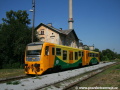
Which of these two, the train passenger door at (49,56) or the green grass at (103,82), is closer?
the green grass at (103,82)

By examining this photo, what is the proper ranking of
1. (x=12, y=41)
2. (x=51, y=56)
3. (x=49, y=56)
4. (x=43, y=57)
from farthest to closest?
1. (x=12, y=41)
2. (x=51, y=56)
3. (x=49, y=56)
4. (x=43, y=57)

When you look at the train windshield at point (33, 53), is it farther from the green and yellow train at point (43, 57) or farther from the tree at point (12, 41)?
the tree at point (12, 41)

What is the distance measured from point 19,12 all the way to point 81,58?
102ft

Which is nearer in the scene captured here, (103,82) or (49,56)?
(103,82)

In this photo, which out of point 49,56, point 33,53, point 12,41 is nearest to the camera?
point 33,53

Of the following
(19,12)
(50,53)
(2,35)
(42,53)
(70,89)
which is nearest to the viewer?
(70,89)

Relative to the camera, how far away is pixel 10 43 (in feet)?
83.8

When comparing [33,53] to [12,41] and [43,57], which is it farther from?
[12,41]

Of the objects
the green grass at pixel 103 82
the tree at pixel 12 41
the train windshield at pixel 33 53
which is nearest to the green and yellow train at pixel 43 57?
the train windshield at pixel 33 53

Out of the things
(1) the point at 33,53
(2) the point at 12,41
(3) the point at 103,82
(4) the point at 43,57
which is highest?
(2) the point at 12,41

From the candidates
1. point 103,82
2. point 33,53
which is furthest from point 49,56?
point 103,82

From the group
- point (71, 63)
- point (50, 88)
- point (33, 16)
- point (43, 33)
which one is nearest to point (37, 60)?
point (50, 88)

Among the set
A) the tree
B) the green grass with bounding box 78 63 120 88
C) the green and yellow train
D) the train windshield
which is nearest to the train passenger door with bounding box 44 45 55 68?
the green and yellow train

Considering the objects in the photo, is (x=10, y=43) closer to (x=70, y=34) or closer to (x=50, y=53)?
(x=50, y=53)
